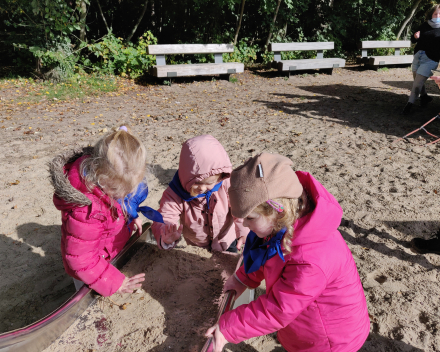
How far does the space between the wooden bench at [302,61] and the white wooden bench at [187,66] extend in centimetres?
143

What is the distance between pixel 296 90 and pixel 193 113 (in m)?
3.40

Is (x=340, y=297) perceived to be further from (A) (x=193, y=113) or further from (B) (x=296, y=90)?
(B) (x=296, y=90)

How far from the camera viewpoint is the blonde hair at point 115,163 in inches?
65.4

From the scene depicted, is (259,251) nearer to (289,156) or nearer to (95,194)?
(95,194)

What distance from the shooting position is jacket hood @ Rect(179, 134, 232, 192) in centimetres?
194

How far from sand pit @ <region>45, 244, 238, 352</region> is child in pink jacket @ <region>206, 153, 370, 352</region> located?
0.34 m

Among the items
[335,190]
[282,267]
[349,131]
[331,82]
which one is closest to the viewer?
[282,267]

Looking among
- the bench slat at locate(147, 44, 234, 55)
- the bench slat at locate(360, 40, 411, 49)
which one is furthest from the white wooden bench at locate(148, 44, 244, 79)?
the bench slat at locate(360, 40, 411, 49)

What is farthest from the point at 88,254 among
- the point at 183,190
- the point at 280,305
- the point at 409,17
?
the point at 409,17

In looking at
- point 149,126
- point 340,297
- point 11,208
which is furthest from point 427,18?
point 11,208

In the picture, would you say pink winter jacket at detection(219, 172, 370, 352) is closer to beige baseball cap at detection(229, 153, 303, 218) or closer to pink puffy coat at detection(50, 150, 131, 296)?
beige baseball cap at detection(229, 153, 303, 218)

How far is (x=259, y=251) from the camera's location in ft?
4.88

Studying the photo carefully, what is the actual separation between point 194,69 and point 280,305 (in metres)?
8.32

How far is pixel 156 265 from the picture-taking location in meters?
2.18
